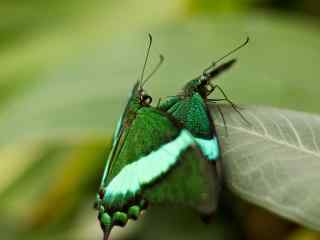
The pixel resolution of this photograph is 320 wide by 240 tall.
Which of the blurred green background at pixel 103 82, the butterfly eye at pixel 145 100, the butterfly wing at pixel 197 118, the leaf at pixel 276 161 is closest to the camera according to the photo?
the leaf at pixel 276 161

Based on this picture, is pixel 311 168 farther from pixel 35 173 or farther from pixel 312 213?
pixel 35 173

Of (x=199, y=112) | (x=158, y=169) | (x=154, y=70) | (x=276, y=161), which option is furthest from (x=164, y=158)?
(x=154, y=70)

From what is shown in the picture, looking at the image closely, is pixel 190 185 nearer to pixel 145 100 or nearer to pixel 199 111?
pixel 199 111

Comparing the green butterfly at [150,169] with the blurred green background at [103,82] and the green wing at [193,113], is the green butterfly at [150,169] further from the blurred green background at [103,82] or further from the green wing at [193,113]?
the blurred green background at [103,82]

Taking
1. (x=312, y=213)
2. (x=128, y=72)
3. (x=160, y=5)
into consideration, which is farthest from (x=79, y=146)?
(x=312, y=213)

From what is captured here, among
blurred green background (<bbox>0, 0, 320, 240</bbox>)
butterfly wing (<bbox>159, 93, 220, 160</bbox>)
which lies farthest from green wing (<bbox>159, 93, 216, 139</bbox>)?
blurred green background (<bbox>0, 0, 320, 240</bbox>)

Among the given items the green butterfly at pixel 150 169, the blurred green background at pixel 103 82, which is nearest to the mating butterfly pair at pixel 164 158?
the green butterfly at pixel 150 169

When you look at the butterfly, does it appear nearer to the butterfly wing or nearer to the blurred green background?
the butterfly wing
